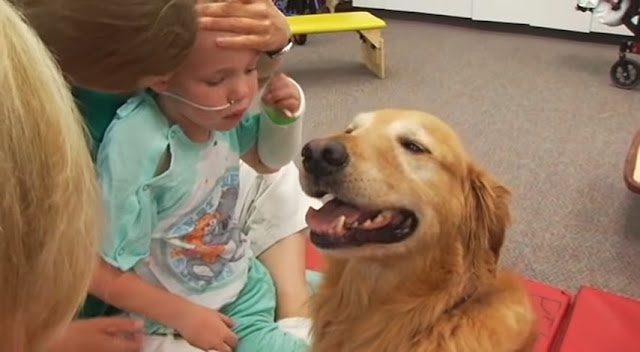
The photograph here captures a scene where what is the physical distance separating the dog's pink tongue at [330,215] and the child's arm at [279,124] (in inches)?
7.6

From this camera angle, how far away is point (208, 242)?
1.26m

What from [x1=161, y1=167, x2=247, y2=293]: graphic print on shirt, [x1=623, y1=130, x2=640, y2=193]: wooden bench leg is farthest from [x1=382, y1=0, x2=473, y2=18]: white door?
[x1=161, y1=167, x2=247, y2=293]: graphic print on shirt

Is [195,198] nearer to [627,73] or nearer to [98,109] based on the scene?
[98,109]

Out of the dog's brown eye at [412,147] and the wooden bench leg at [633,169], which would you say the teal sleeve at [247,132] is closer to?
the dog's brown eye at [412,147]

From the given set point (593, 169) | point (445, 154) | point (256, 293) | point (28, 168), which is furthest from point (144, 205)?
point (593, 169)

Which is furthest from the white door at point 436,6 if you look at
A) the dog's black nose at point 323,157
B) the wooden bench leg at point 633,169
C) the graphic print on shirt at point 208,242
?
the dog's black nose at point 323,157

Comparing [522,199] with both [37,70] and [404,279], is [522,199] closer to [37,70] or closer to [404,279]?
[404,279]

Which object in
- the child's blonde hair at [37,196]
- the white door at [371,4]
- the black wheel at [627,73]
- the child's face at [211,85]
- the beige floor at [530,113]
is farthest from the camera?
the white door at [371,4]

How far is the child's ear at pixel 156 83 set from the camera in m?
1.10

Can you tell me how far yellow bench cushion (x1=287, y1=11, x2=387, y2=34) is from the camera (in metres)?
3.47

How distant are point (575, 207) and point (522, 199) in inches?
6.3

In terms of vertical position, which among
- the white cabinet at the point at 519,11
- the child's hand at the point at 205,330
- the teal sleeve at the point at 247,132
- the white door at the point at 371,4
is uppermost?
the teal sleeve at the point at 247,132

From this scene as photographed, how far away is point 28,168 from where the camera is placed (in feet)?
1.56

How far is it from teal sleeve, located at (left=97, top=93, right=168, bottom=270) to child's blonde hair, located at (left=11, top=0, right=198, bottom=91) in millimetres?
70
